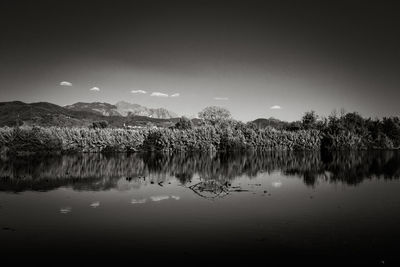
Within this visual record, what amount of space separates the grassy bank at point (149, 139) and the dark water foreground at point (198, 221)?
3881 cm

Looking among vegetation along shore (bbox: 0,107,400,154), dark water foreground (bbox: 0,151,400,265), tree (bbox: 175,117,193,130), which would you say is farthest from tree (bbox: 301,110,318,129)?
dark water foreground (bbox: 0,151,400,265)

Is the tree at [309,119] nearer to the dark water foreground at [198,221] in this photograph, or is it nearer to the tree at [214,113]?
the tree at [214,113]

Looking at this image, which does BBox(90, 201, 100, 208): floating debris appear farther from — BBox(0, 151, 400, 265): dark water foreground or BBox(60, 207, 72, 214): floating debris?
BBox(60, 207, 72, 214): floating debris

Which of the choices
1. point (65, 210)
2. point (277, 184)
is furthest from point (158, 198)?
point (277, 184)

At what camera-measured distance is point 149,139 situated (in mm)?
85188

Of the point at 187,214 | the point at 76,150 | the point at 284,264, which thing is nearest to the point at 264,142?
the point at 76,150

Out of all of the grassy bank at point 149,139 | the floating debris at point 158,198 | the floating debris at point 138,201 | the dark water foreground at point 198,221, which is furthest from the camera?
the grassy bank at point 149,139

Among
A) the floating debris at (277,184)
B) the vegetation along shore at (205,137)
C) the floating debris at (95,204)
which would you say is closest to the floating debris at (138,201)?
the floating debris at (95,204)

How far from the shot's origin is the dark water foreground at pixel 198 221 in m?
13.9

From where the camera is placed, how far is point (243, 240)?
15.6m

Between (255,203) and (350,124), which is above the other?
(350,124)

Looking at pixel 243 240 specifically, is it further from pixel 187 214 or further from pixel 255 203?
pixel 255 203

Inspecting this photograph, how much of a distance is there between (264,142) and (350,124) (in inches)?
1015

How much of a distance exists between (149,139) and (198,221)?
6748 centimetres
